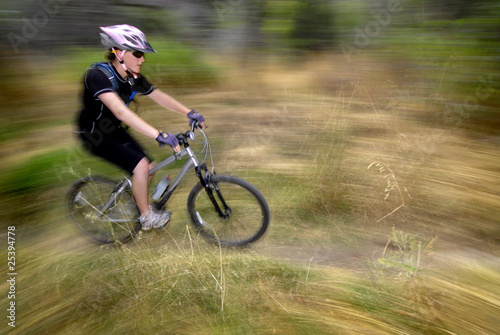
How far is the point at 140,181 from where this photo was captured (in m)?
2.97

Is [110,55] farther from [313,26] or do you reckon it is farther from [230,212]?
[313,26]

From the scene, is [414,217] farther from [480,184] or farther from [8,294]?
[8,294]

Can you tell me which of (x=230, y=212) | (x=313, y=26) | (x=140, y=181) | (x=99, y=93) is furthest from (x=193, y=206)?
(x=313, y=26)

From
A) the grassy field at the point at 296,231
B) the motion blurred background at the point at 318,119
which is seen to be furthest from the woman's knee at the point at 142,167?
the grassy field at the point at 296,231

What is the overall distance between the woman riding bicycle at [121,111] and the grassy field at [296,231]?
1.68 ft

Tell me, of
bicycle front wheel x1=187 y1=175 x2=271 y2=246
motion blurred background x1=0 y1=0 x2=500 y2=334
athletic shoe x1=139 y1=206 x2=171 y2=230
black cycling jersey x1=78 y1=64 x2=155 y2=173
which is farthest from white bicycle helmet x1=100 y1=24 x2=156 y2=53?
athletic shoe x1=139 y1=206 x2=171 y2=230

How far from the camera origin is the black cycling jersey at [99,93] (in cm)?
260

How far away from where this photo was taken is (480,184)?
3.83m

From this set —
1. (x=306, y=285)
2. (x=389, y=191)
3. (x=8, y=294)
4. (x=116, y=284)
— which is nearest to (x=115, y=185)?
(x=116, y=284)

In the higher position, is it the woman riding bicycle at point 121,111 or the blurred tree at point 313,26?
the blurred tree at point 313,26

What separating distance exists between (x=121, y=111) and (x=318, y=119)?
3575 millimetres

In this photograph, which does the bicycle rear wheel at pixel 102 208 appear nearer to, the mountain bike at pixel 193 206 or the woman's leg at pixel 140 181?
the mountain bike at pixel 193 206

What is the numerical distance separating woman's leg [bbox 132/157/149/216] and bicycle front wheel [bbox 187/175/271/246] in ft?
1.51

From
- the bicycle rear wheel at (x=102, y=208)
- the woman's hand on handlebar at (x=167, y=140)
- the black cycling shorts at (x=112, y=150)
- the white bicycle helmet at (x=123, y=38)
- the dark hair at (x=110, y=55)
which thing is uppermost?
the white bicycle helmet at (x=123, y=38)
